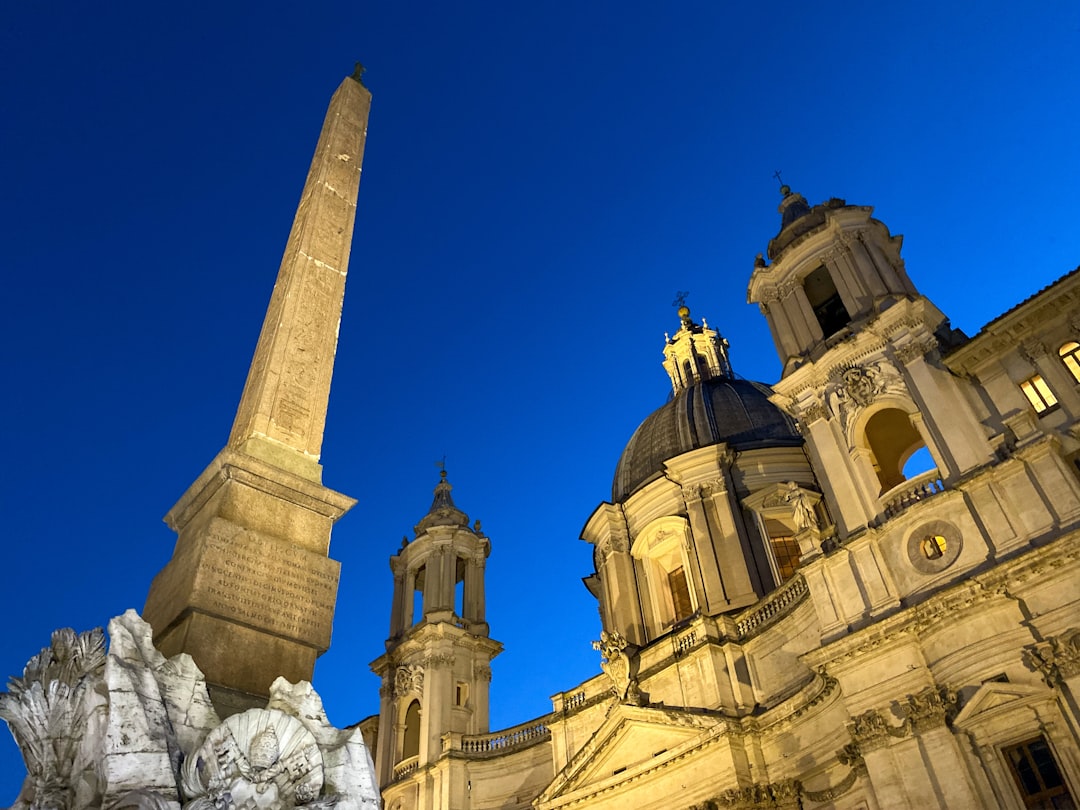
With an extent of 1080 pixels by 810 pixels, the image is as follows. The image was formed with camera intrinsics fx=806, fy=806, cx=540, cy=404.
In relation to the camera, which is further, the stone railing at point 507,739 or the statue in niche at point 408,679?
the statue in niche at point 408,679

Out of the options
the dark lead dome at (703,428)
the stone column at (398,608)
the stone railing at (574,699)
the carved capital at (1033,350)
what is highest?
the dark lead dome at (703,428)

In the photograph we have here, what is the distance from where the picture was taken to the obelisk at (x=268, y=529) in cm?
721

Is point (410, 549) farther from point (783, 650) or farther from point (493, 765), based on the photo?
point (783, 650)

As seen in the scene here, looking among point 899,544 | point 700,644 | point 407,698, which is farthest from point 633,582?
point 899,544

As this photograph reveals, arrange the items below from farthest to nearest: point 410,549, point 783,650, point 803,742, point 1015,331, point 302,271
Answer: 1. point 410,549
2. point 783,650
3. point 803,742
4. point 1015,331
5. point 302,271

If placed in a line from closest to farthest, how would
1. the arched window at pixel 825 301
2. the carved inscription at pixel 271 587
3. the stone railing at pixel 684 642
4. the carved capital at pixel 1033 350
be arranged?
the carved inscription at pixel 271 587, the carved capital at pixel 1033 350, the arched window at pixel 825 301, the stone railing at pixel 684 642

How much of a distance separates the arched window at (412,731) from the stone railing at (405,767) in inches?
19.7

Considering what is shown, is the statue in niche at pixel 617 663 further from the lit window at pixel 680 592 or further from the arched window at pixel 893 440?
the arched window at pixel 893 440

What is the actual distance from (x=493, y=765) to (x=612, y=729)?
677 centimetres

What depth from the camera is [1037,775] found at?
14555 millimetres

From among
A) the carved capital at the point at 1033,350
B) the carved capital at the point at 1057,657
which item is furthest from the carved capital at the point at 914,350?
the carved capital at the point at 1057,657

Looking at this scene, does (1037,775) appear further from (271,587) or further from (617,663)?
(271,587)

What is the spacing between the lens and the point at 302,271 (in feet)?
35.5

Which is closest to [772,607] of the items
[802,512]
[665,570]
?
[802,512]
